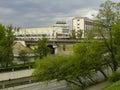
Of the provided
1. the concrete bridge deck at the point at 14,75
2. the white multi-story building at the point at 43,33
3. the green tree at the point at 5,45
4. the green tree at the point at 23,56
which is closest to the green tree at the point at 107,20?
the concrete bridge deck at the point at 14,75

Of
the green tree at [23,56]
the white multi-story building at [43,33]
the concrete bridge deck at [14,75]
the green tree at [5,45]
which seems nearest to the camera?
the concrete bridge deck at [14,75]

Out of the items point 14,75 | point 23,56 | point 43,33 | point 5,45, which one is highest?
point 43,33

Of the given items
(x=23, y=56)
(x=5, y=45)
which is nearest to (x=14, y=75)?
(x=5, y=45)

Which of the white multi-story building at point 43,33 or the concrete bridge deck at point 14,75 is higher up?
the white multi-story building at point 43,33

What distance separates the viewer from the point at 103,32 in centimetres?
3844

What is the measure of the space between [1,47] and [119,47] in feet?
82.7

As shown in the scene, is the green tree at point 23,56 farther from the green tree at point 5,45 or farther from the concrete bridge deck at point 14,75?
the concrete bridge deck at point 14,75

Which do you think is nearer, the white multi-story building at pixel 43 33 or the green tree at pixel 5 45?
the green tree at pixel 5 45

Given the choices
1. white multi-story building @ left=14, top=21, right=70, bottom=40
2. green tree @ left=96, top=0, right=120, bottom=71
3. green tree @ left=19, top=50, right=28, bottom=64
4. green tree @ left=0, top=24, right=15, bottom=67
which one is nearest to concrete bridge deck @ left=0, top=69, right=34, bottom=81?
green tree @ left=0, top=24, right=15, bottom=67

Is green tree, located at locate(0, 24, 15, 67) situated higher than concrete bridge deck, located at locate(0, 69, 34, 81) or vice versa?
green tree, located at locate(0, 24, 15, 67)

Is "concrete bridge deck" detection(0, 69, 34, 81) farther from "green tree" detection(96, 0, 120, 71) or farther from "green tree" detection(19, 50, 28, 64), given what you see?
"green tree" detection(19, 50, 28, 64)

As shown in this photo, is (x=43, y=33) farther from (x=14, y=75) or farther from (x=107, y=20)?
(x=107, y=20)

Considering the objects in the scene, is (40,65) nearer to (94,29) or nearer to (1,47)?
(94,29)

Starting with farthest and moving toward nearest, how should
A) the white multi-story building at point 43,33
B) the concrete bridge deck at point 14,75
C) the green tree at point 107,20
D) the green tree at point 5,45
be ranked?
the white multi-story building at point 43,33 < the green tree at point 5,45 < the concrete bridge deck at point 14,75 < the green tree at point 107,20
